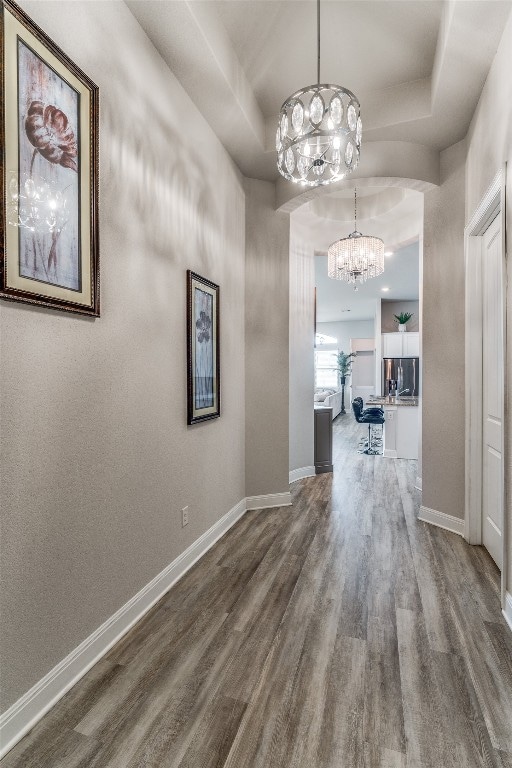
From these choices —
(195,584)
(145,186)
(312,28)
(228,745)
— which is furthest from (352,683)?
(312,28)

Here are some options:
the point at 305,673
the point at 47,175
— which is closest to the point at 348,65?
the point at 47,175

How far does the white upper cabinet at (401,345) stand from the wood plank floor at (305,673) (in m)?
5.85

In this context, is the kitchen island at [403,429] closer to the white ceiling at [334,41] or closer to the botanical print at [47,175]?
the white ceiling at [334,41]

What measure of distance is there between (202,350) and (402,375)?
6.32 metres

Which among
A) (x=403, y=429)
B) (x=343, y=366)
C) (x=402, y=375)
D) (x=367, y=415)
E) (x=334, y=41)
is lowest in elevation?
(x=403, y=429)

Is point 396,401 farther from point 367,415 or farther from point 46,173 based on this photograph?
point 46,173

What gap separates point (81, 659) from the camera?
1.69 meters

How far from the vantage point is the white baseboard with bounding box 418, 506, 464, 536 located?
3.17 metres

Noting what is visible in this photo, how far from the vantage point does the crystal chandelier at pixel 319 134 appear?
1.89m

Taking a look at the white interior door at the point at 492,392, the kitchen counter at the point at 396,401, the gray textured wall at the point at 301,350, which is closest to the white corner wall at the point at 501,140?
the white interior door at the point at 492,392

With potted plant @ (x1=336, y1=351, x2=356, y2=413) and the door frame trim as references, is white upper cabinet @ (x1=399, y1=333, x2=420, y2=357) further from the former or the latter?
the door frame trim

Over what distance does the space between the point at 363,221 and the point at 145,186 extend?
4100 mm

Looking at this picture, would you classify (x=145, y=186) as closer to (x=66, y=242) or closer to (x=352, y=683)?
(x=66, y=242)

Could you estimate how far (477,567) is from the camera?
→ 263 centimetres
